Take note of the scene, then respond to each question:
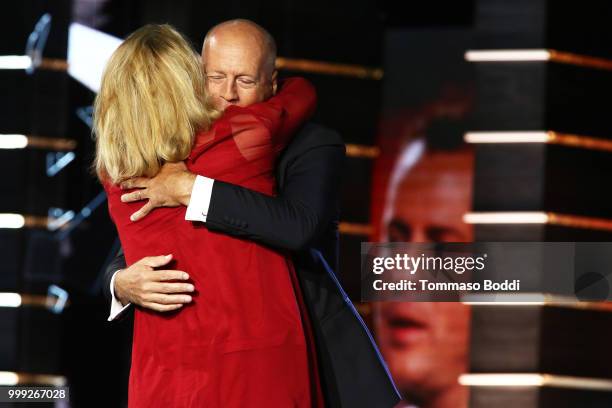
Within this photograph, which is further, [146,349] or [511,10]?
[511,10]

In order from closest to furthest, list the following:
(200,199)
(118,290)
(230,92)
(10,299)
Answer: (200,199) → (118,290) → (230,92) → (10,299)

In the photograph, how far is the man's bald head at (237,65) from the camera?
2.34 metres

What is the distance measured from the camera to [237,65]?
92.6 inches

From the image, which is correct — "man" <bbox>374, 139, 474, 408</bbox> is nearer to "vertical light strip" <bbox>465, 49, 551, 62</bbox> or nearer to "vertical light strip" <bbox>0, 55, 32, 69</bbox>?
"vertical light strip" <bbox>465, 49, 551, 62</bbox>

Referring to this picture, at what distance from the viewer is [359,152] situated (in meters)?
4.54

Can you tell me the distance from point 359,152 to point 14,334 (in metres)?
1.54

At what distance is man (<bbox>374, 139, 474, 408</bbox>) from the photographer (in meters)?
4.45

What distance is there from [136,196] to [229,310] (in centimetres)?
27

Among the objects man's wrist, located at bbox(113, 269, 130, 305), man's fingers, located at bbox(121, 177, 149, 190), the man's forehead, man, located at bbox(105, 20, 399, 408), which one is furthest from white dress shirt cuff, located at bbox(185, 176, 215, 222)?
the man's forehead

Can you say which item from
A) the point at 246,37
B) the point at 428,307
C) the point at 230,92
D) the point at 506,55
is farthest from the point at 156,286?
the point at 506,55

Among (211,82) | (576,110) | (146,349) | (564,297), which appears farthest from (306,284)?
(576,110)

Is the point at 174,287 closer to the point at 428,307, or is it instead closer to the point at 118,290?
the point at 118,290

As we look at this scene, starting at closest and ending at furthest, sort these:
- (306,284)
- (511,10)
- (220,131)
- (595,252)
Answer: (220,131) < (306,284) < (595,252) < (511,10)

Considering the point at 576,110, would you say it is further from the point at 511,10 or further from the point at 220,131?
the point at 220,131
